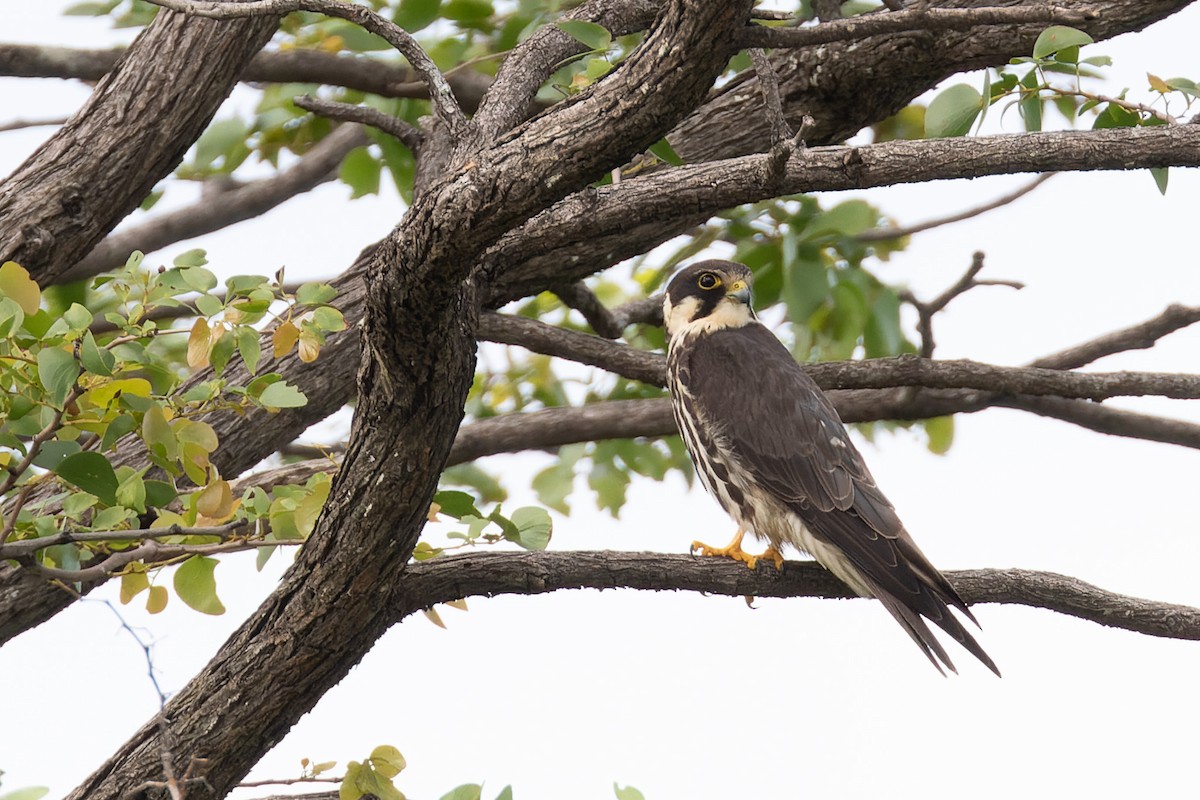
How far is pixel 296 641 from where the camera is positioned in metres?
2.98

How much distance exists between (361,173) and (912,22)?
2.93m

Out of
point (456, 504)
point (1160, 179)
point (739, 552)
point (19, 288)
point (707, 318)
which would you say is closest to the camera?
point (19, 288)

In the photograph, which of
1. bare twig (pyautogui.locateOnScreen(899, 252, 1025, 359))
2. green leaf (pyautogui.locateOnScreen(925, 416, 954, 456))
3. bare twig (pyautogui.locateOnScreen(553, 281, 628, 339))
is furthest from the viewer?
green leaf (pyautogui.locateOnScreen(925, 416, 954, 456))

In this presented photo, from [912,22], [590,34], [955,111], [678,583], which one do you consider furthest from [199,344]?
[955,111]

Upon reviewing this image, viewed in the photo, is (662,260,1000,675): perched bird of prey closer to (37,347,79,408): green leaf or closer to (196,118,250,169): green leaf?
(196,118,250,169): green leaf

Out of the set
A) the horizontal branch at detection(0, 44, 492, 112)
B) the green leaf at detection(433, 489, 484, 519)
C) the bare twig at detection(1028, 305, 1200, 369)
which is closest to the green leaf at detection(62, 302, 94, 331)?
the green leaf at detection(433, 489, 484, 519)

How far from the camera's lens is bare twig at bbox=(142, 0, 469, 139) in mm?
2691

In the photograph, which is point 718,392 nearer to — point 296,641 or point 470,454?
point 470,454

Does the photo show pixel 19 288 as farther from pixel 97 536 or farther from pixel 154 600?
pixel 154 600

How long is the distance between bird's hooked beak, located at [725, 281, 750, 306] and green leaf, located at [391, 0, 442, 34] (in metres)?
1.46

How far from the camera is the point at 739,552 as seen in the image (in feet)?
12.5

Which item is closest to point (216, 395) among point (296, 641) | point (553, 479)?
point (296, 641)

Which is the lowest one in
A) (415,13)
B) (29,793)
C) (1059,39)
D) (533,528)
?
(29,793)

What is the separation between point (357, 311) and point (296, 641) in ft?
5.09
